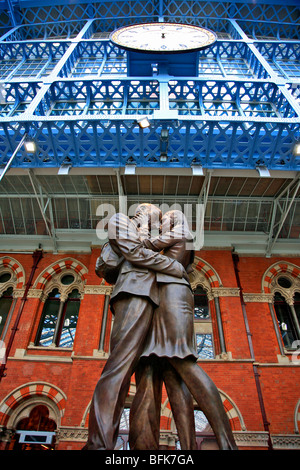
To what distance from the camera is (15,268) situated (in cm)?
1141

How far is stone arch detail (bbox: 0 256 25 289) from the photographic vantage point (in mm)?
11047

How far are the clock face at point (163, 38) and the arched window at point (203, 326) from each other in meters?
8.97

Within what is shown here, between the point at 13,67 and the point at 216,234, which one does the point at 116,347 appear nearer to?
the point at 216,234

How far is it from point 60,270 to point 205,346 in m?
5.74

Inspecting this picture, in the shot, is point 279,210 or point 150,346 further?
point 279,210

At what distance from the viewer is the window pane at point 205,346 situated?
954 centimetres

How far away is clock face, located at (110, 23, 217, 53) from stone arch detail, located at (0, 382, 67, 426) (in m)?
11.8

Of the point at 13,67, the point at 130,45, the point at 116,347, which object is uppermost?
the point at 13,67

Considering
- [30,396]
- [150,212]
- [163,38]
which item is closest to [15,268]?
[30,396]

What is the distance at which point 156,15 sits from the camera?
1705 cm

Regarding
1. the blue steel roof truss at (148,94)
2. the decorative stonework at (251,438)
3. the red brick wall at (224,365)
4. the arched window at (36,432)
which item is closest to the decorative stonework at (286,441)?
the red brick wall at (224,365)

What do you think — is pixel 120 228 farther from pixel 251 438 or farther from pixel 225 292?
pixel 225 292
